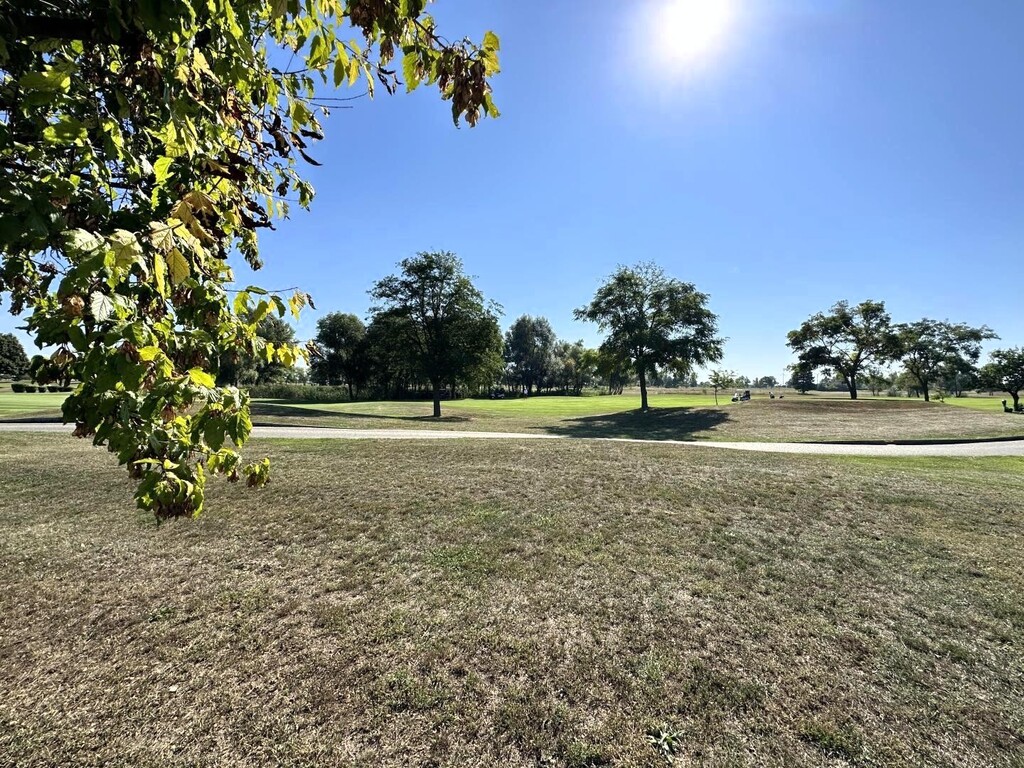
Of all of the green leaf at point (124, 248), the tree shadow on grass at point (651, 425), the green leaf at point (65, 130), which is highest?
the green leaf at point (65, 130)

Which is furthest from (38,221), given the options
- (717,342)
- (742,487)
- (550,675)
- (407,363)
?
(717,342)

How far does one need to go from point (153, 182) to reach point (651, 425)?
93.2 ft

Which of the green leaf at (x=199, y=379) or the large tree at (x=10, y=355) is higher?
the large tree at (x=10, y=355)

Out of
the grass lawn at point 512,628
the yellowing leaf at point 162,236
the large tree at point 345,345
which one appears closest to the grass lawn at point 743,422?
the grass lawn at point 512,628

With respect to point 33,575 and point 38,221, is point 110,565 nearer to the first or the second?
point 33,575

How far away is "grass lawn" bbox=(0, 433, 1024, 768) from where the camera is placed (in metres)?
3.09

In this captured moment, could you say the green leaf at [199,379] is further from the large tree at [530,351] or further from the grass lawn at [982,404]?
the large tree at [530,351]

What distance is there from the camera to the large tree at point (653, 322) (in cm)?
3381

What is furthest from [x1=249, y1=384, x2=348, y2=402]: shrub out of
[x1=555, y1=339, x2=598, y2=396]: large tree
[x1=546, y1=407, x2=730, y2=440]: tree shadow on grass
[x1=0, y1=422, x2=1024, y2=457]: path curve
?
[x1=555, y1=339, x2=598, y2=396]: large tree

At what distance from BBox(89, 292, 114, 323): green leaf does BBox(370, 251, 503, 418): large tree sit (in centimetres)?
3167

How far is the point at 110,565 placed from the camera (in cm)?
562

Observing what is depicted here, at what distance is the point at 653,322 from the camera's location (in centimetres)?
3472

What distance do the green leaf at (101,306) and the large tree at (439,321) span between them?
31667mm

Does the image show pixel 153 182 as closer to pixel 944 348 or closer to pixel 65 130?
pixel 65 130
